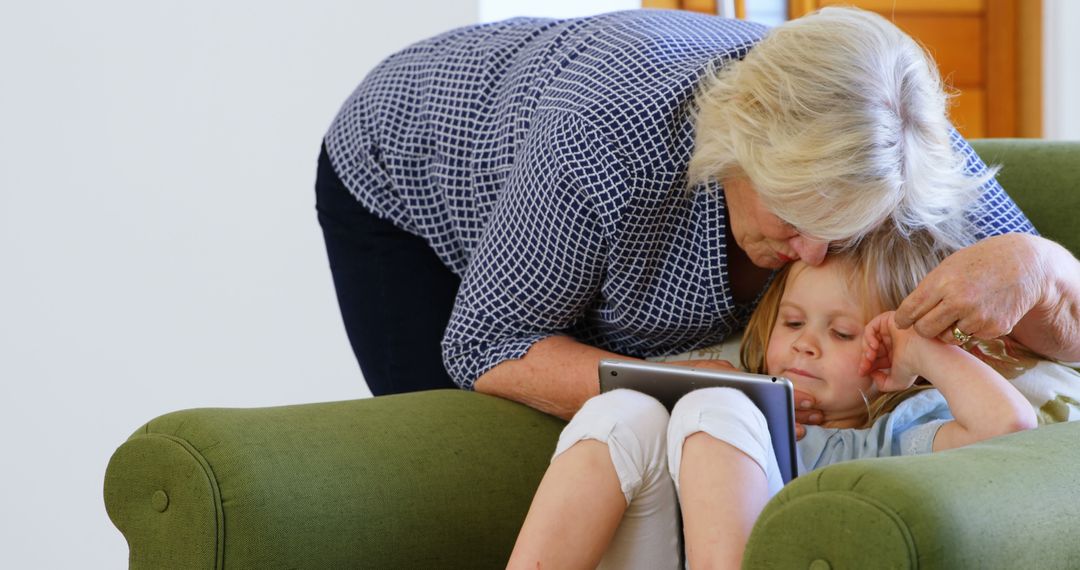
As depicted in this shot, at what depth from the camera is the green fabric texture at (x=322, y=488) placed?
1.25 meters

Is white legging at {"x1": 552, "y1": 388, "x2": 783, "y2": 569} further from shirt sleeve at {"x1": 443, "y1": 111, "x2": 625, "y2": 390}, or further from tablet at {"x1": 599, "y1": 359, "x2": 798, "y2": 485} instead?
shirt sleeve at {"x1": 443, "y1": 111, "x2": 625, "y2": 390}

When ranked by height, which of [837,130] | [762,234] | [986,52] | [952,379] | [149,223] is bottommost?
[986,52]

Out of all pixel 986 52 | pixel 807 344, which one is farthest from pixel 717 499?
pixel 986 52

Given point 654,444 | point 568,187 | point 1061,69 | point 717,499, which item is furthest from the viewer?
point 1061,69

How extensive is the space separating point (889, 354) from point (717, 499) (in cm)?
41

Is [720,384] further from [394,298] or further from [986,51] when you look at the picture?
[986,51]

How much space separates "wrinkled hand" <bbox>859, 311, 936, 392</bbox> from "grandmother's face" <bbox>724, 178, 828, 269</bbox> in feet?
0.35

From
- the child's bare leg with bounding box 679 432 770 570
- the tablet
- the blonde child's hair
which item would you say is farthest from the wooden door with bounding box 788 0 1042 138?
the child's bare leg with bounding box 679 432 770 570

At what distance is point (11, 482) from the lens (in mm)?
2531

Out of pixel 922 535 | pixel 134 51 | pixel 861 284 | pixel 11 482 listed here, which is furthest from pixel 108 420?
pixel 922 535

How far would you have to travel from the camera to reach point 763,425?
1.21m

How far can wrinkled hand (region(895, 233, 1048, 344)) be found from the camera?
132 cm

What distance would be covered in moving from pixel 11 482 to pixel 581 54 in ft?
5.31

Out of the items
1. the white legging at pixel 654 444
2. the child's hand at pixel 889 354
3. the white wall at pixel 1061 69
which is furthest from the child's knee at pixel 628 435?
the white wall at pixel 1061 69
